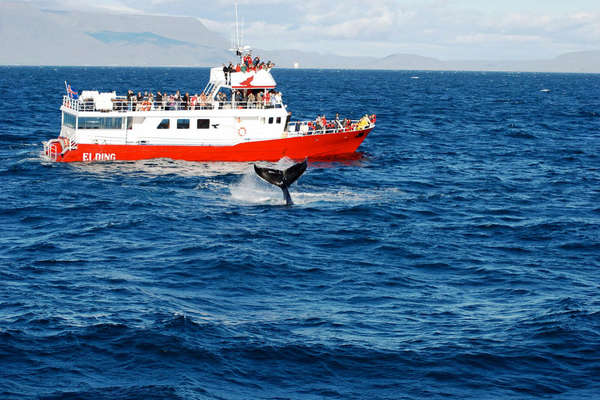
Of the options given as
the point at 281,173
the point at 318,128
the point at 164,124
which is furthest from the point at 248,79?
the point at 281,173

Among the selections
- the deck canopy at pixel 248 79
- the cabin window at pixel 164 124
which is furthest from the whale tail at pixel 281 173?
the deck canopy at pixel 248 79

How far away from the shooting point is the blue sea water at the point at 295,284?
64.7ft

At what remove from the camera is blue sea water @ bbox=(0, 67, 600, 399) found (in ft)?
64.7

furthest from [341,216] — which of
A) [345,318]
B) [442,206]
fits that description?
[345,318]

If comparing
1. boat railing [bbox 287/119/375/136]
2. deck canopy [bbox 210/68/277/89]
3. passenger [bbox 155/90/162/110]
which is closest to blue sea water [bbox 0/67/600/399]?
passenger [bbox 155/90/162/110]

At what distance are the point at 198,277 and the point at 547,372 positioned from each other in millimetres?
13330

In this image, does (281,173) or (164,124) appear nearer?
(281,173)

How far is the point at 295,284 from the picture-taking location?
26719 mm

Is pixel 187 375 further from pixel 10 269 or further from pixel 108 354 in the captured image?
pixel 10 269

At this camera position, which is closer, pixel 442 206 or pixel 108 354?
pixel 108 354

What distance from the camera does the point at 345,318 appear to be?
76.9 feet

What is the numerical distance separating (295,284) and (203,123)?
27.4 meters

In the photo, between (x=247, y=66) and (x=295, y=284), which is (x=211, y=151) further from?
(x=295, y=284)

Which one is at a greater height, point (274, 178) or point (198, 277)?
point (274, 178)
